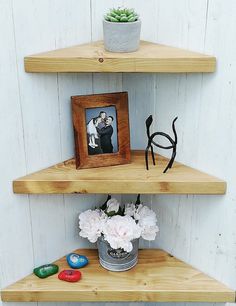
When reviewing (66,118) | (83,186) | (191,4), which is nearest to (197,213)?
(83,186)

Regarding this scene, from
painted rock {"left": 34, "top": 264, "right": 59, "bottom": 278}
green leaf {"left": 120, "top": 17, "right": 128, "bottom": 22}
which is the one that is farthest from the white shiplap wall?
green leaf {"left": 120, "top": 17, "right": 128, "bottom": 22}

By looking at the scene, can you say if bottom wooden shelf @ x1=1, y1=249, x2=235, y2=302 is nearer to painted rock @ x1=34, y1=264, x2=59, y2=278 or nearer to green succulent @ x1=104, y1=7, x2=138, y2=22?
painted rock @ x1=34, y1=264, x2=59, y2=278

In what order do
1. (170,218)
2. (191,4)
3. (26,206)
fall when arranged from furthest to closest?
1. (170,218)
2. (26,206)
3. (191,4)

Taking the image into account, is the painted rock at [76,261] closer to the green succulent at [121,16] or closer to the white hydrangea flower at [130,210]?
→ the white hydrangea flower at [130,210]

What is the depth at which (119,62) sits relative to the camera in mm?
1098

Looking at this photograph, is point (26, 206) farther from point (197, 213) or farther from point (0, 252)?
point (197, 213)

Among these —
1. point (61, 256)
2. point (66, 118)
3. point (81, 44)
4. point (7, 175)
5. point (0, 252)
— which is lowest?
point (61, 256)

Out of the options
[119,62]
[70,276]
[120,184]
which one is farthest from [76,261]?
[119,62]

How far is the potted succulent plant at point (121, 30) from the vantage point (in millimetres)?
1094

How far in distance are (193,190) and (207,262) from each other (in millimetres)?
262

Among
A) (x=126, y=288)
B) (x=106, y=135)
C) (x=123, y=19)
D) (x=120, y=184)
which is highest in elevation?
(x=123, y=19)

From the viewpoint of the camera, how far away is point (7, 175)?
118cm

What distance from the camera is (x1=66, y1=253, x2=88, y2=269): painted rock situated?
136 cm

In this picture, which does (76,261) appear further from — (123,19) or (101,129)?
(123,19)
